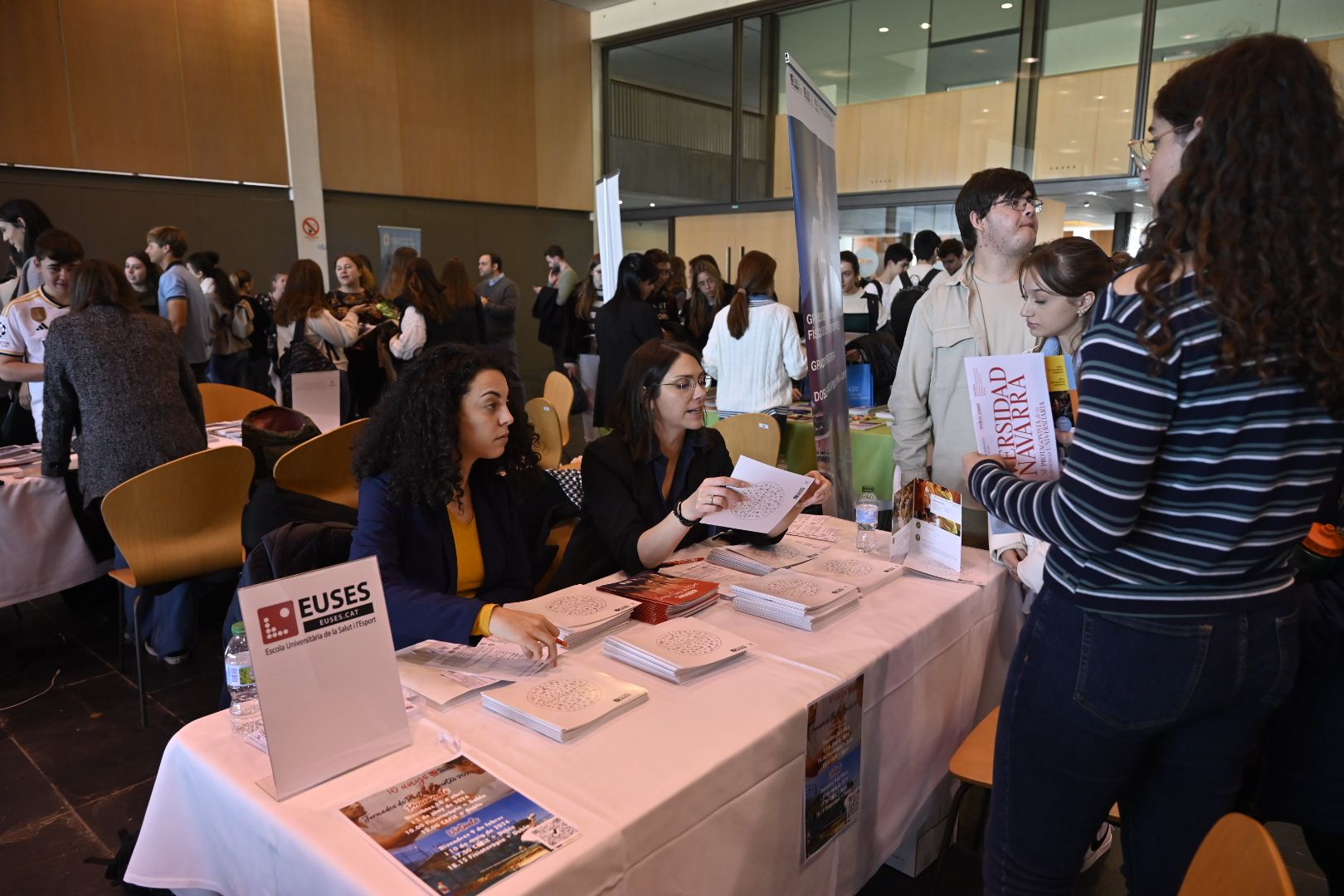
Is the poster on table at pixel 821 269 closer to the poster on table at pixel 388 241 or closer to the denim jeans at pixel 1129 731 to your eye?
the denim jeans at pixel 1129 731

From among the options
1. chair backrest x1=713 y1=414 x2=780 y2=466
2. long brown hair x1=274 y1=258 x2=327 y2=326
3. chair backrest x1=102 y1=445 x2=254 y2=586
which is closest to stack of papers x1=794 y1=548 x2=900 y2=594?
chair backrest x1=713 y1=414 x2=780 y2=466

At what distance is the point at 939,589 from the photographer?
1875mm

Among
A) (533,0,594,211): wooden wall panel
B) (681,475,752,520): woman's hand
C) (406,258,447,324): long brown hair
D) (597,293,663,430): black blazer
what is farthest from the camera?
(533,0,594,211): wooden wall panel

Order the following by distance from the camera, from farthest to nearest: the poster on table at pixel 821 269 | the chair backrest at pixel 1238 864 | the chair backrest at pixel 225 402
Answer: the chair backrest at pixel 225 402 < the poster on table at pixel 821 269 < the chair backrest at pixel 1238 864

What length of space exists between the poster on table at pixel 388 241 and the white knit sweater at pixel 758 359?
18.3ft

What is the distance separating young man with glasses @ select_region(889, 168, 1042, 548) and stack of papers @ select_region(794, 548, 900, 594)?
1.23 feet

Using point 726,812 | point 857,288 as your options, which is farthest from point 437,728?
point 857,288

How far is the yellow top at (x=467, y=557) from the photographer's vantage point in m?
1.89

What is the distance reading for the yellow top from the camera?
189 centimetres

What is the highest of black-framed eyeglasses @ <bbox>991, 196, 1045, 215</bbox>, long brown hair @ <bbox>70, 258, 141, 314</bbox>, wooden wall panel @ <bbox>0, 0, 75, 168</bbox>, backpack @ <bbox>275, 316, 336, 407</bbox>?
wooden wall panel @ <bbox>0, 0, 75, 168</bbox>

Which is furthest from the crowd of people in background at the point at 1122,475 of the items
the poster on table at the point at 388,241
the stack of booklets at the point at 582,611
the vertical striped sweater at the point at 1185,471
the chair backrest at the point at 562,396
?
the poster on table at the point at 388,241

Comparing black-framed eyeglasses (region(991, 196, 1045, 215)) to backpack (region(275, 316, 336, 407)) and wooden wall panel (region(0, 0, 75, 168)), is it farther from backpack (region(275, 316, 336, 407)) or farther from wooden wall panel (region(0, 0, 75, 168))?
wooden wall panel (region(0, 0, 75, 168))

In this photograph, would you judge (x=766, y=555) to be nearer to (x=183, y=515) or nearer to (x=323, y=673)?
(x=323, y=673)

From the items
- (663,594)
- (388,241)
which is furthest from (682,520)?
(388,241)
